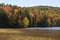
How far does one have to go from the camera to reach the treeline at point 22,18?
207ft

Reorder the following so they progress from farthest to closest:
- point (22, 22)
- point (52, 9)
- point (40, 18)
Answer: point (52, 9), point (40, 18), point (22, 22)

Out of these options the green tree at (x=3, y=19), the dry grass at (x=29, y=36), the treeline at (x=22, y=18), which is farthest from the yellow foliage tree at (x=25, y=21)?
the dry grass at (x=29, y=36)

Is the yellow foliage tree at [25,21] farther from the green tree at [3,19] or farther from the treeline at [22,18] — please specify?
the green tree at [3,19]

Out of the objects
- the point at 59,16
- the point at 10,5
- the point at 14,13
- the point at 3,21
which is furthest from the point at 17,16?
the point at 59,16

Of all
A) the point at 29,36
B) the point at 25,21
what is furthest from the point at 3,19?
the point at 29,36

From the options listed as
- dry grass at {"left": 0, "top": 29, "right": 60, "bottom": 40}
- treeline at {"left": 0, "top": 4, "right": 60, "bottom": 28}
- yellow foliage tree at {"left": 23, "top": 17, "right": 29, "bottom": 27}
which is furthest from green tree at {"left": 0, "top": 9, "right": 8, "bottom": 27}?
dry grass at {"left": 0, "top": 29, "right": 60, "bottom": 40}

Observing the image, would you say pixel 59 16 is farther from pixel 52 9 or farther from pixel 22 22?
pixel 22 22

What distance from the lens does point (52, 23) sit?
82.0m

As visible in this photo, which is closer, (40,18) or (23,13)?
(23,13)

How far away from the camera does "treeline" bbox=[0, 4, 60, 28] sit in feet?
207

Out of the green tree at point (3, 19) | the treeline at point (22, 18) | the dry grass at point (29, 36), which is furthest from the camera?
the treeline at point (22, 18)

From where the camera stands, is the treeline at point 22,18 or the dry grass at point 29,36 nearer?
the dry grass at point 29,36

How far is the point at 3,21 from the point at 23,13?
33.8 feet

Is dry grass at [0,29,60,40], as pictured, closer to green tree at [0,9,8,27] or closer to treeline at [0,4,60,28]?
green tree at [0,9,8,27]
